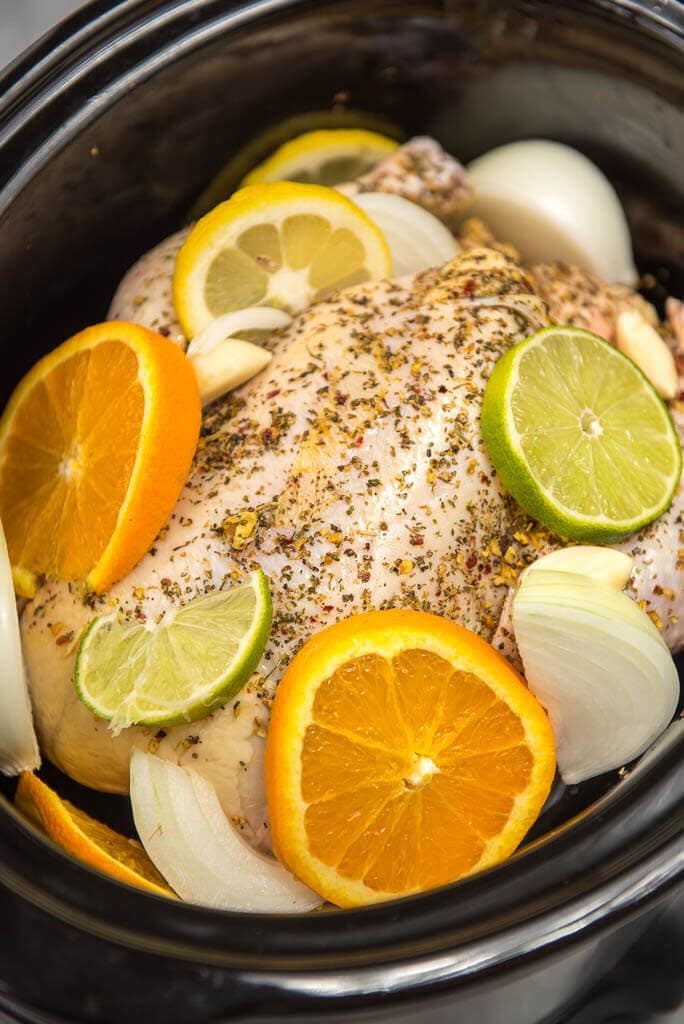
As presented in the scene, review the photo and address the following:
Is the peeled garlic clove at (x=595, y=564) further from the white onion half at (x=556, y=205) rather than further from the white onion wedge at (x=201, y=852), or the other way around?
the white onion half at (x=556, y=205)

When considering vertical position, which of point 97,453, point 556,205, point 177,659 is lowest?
point 177,659

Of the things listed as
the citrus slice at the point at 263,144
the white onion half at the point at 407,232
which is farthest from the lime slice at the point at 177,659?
the citrus slice at the point at 263,144

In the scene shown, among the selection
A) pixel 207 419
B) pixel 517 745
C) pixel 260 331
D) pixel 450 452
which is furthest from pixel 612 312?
pixel 517 745

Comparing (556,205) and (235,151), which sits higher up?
(235,151)

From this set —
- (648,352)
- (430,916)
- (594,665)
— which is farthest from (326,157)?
(430,916)

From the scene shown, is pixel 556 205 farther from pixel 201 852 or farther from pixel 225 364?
pixel 201 852
